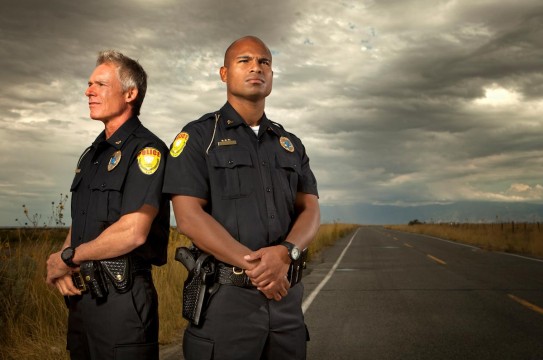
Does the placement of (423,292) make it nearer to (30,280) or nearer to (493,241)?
(30,280)

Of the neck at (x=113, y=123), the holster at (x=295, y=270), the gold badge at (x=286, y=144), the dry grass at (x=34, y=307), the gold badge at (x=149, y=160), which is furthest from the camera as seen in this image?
the dry grass at (x=34, y=307)

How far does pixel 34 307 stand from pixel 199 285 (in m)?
4.32

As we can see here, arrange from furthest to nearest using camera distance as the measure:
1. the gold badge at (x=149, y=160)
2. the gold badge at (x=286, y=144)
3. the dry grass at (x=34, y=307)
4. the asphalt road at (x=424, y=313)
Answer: the asphalt road at (x=424, y=313) < the dry grass at (x=34, y=307) < the gold badge at (x=286, y=144) < the gold badge at (x=149, y=160)

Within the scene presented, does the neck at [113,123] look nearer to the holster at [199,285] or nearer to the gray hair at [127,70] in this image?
the gray hair at [127,70]

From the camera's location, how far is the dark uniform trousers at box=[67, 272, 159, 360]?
253cm

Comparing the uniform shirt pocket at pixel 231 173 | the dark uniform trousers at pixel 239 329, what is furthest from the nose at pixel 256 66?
the dark uniform trousers at pixel 239 329

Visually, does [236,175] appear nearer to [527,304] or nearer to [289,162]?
[289,162]

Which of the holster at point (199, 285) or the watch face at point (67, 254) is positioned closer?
the holster at point (199, 285)

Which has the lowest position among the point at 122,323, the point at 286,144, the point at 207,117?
the point at 122,323

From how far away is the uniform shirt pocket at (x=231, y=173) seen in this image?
2.47 meters

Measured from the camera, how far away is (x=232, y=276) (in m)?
2.37

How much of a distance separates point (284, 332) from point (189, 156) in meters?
0.95

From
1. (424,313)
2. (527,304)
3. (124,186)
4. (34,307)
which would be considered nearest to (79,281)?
(124,186)

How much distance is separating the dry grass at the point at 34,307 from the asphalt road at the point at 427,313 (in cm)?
193
